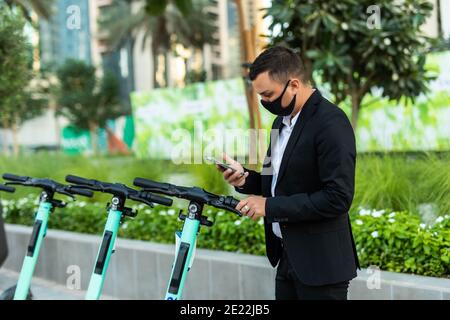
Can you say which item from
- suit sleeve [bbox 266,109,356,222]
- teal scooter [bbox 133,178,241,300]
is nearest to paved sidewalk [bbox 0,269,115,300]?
teal scooter [bbox 133,178,241,300]

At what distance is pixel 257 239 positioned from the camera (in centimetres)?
480

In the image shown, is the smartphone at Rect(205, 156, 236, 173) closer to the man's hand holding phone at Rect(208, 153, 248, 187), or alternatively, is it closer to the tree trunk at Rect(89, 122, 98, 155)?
the man's hand holding phone at Rect(208, 153, 248, 187)

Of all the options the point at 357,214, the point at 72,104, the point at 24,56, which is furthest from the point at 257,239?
the point at 72,104

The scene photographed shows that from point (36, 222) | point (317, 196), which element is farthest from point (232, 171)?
point (36, 222)

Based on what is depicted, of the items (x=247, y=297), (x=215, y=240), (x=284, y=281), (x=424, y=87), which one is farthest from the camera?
(x=424, y=87)

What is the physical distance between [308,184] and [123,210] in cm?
111

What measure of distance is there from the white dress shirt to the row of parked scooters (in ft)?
0.80

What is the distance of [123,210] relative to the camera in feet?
9.89

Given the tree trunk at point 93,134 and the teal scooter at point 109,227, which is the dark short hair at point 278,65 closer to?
the teal scooter at point 109,227

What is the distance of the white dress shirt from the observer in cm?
254

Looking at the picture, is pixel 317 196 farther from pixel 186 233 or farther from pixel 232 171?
pixel 186 233

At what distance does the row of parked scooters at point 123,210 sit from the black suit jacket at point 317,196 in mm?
261

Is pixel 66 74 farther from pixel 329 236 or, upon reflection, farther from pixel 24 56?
pixel 329 236
